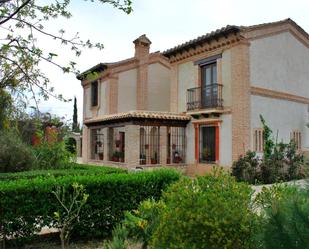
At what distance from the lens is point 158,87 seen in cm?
2450

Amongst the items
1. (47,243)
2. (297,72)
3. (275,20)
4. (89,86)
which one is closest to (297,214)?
(47,243)

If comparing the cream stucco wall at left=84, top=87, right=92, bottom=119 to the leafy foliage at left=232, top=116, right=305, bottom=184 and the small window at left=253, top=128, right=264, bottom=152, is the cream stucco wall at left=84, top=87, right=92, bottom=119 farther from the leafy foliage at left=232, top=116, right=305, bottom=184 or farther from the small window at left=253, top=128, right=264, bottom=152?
the leafy foliage at left=232, top=116, right=305, bottom=184

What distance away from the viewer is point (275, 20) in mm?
17672

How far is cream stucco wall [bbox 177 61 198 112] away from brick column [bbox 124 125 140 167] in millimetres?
3411

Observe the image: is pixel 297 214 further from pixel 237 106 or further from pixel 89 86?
pixel 89 86

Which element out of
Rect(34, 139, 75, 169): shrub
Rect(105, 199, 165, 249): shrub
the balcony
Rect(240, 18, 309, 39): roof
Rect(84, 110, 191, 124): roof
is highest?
Rect(240, 18, 309, 39): roof

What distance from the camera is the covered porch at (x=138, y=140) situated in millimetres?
17234

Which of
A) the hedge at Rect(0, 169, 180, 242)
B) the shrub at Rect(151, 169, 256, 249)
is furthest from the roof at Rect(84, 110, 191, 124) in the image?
the shrub at Rect(151, 169, 256, 249)

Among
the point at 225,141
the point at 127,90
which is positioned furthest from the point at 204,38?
the point at 127,90

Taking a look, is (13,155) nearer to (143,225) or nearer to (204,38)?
(143,225)

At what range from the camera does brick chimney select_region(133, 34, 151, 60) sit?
23.1 meters

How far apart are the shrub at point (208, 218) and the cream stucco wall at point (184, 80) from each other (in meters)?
15.0

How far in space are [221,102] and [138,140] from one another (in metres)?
4.37

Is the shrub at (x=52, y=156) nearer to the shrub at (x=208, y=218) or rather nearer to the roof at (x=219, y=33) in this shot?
the roof at (x=219, y=33)
